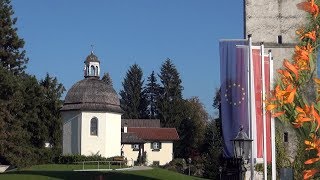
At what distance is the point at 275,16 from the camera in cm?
3859

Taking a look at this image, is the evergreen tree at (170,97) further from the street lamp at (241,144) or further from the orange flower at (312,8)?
the orange flower at (312,8)

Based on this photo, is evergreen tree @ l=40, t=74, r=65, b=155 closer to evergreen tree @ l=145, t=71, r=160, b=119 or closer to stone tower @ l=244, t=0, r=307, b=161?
stone tower @ l=244, t=0, r=307, b=161

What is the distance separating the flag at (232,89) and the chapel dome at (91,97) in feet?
93.7

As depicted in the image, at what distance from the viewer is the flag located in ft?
67.5

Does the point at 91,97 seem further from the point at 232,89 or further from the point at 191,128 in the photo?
the point at 191,128

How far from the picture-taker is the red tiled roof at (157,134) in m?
75.4

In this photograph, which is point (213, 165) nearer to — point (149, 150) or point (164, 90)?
point (149, 150)

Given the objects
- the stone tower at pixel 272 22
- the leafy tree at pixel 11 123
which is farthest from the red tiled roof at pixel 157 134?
the stone tower at pixel 272 22

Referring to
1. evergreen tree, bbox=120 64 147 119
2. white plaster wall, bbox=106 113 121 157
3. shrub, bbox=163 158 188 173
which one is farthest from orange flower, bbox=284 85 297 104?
evergreen tree, bbox=120 64 147 119

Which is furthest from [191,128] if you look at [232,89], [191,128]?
[232,89]

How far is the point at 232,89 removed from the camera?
21.3 meters

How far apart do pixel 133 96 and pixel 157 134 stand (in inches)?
1020

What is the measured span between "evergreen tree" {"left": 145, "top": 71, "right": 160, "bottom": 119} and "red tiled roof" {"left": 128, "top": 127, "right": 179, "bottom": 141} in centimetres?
2158

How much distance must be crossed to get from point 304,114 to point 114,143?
160 feet
